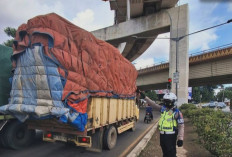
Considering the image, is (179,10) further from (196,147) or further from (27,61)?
(27,61)

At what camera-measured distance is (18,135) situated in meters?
6.17

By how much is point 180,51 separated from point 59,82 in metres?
20.0

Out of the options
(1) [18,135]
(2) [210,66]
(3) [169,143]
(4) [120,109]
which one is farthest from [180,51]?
(1) [18,135]

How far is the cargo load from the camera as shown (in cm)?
440

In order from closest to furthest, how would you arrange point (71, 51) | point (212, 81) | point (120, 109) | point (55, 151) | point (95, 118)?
1. point (71, 51)
2. point (95, 118)
3. point (55, 151)
4. point (120, 109)
5. point (212, 81)

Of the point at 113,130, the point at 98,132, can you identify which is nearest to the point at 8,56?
the point at 98,132

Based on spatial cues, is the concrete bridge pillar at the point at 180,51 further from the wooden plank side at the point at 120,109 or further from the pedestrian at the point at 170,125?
the pedestrian at the point at 170,125

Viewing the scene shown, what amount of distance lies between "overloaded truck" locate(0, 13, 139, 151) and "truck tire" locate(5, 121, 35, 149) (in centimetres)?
84

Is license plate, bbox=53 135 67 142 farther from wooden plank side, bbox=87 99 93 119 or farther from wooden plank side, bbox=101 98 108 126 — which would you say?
wooden plank side, bbox=101 98 108 126

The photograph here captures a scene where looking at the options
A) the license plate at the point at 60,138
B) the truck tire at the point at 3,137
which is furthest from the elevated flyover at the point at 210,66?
the truck tire at the point at 3,137

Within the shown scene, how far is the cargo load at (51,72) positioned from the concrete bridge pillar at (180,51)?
1746cm

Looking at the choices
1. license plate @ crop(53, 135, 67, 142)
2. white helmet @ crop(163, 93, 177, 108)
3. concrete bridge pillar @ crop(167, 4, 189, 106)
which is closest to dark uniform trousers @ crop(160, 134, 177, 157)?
white helmet @ crop(163, 93, 177, 108)

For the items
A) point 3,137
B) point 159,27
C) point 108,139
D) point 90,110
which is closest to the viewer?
point 90,110

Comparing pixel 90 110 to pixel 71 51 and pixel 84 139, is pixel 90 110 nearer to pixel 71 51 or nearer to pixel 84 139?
pixel 84 139
